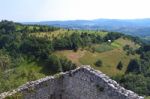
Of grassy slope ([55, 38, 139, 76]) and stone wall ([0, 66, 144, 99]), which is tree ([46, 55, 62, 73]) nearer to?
grassy slope ([55, 38, 139, 76])

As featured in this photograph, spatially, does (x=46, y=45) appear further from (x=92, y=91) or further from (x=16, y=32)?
(x=92, y=91)

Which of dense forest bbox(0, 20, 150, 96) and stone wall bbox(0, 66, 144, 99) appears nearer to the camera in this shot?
stone wall bbox(0, 66, 144, 99)

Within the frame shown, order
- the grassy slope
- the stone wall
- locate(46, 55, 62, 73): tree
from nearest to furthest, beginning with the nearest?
the stone wall, locate(46, 55, 62, 73): tree, the grassy slope

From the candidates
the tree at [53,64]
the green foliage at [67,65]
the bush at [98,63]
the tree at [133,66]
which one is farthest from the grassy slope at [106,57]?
the tree at [53,64]

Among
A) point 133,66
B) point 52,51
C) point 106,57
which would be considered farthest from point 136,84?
point 106,57

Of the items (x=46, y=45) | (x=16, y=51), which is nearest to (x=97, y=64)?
(x=46, y=45)

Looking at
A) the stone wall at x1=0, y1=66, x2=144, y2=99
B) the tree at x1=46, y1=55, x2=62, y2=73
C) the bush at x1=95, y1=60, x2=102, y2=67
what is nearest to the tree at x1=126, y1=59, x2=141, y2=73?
the bush at x1=95, y1=60, x2=102, y2=67

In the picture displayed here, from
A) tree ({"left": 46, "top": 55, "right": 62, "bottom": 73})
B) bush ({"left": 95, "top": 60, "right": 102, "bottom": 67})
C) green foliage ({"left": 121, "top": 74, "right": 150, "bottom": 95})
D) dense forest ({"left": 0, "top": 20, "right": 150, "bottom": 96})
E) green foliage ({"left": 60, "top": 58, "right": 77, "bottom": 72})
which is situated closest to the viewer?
green foliage ({"left": 121, "top": 74, "right": 150, "bottom": 95})

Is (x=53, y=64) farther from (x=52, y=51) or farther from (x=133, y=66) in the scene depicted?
(x=133, y=66)
